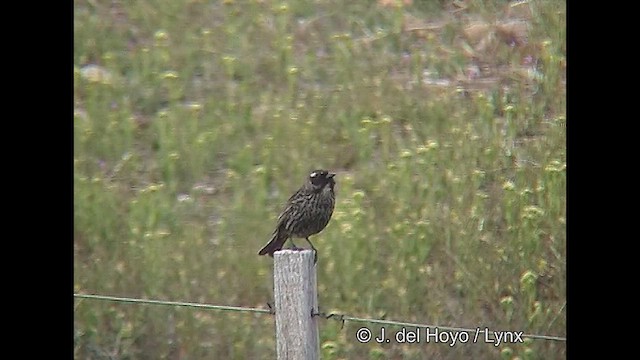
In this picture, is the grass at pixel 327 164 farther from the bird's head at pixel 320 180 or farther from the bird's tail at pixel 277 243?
the bird's head at pixel 320 180

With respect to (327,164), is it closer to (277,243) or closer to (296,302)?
(277,243)

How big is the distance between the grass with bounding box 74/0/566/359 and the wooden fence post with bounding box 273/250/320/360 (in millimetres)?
2318

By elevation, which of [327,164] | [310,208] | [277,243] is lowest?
[277,243]

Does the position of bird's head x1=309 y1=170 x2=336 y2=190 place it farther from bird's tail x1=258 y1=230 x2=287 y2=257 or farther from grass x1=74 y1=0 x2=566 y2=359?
grass x1=74 y1=0 x2=566 y2=359

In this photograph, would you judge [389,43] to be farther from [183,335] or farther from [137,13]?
[183,335]

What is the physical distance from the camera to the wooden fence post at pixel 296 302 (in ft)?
16.2

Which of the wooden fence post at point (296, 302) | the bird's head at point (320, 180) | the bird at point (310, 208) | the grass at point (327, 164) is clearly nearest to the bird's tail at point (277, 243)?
the bird at point (310, 208)

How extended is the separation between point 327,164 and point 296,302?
365 centimetres

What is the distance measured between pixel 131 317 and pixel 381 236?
4.97 ft

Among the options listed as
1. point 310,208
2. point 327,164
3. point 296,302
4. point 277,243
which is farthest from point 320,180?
point 327,164

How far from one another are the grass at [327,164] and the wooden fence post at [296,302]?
2318 millimetres

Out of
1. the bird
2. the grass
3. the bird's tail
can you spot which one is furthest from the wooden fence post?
the grass

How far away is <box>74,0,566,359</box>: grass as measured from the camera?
25.0ft

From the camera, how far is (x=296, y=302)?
195 inches
